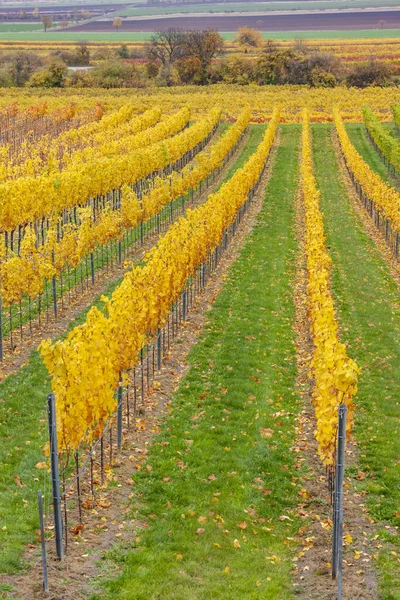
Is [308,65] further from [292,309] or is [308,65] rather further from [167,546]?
[167,546]

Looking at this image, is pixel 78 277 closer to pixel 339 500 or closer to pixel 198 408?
pixel 198 408

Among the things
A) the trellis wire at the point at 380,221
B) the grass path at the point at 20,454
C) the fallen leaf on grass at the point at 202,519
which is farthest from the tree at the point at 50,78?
the fallen leaf on grass at the point at 202,519

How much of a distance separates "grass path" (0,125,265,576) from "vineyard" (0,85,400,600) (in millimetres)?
41

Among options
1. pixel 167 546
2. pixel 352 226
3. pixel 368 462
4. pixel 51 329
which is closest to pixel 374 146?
pixel 352 226

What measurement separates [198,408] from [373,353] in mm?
5933

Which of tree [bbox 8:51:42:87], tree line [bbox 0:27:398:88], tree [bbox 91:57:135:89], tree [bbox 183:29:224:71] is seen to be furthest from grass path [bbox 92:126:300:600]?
tree [bbox 183:29:224:71]

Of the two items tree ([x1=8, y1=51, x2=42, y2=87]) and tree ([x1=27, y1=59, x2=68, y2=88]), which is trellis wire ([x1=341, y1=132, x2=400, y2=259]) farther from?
tree ([x1=8, y1=51, x2=42, y2=87])

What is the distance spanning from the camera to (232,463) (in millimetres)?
14367

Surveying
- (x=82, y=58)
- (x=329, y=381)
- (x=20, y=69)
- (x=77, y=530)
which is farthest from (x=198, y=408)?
(x=82, y=58)

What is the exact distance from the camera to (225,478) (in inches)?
544

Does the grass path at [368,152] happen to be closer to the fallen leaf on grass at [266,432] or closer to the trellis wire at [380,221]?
the trellis wire at [380,221]

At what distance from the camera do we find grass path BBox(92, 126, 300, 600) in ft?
36.1

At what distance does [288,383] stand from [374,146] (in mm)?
45425

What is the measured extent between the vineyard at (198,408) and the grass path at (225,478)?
0.04m
